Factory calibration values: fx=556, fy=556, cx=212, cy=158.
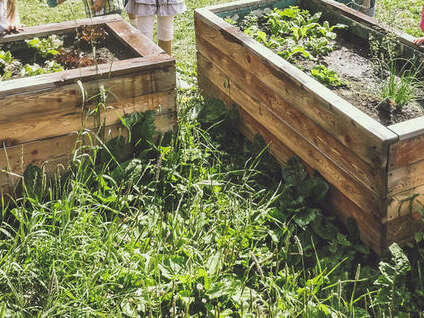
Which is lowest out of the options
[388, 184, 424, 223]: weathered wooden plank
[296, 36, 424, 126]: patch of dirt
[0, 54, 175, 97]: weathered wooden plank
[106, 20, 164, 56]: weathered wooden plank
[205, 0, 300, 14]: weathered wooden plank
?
[388, 184, 424, 223]: weathered wooden plank

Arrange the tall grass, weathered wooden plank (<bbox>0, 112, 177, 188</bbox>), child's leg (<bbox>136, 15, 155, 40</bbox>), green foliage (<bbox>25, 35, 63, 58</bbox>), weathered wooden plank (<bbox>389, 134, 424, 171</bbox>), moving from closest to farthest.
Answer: the tall grass < weathered wooden plank (<bbox>389, 134, 424, 171</bbox>) < weathered wooden plank (<bbox>0, 112, 177, 188</bbox>) < green foliage (<bbox>25, 35, 63, 58</bbox>) < child's leg (<bbox>136, 15, 155, 40</bbox>)

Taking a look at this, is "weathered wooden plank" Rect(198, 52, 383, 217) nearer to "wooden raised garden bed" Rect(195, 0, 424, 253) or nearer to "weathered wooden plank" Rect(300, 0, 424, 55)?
"wooden raised garden bed" Rect(195, 0, 424, 253)

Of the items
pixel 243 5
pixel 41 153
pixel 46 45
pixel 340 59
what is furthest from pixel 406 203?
pixel 46 45

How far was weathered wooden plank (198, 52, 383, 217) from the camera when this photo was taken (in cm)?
276

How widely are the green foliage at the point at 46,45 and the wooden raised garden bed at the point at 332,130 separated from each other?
109cm

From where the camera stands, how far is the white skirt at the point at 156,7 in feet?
15.2

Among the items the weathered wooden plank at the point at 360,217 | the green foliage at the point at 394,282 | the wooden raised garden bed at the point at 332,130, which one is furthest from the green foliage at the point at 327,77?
the green foliage at the point at 394,282

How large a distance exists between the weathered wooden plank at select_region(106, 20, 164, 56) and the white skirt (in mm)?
542

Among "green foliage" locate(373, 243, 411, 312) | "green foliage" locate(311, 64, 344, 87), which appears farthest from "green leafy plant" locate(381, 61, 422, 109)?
"green foliage" locate(373, 243, 411, 312)

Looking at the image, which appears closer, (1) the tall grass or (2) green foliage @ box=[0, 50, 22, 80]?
(1) the tall grass

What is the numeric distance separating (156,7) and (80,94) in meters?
1.71

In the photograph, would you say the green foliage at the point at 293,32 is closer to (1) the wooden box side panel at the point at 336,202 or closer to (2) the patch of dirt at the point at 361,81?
(2) the patch of dirt at the point at 361,81

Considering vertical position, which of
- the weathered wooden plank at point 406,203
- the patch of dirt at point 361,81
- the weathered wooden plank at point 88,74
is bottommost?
the weathered wooden plank at point 406,203

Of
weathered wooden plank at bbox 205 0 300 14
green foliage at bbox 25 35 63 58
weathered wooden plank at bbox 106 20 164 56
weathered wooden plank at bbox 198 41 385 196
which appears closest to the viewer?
weathered wooden plank at bbox 198 41 385 196
